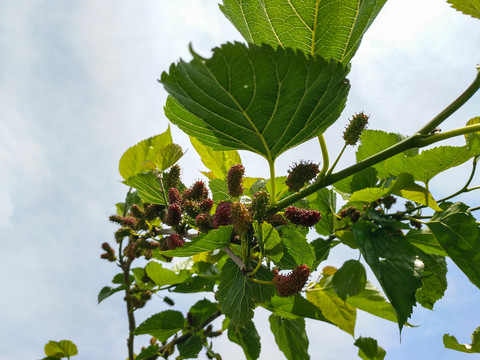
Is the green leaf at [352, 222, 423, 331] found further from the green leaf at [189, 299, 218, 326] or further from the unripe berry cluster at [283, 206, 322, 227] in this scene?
the green leaf at [189, 299, 218, 326]

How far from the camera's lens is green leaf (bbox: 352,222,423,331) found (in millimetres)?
1096

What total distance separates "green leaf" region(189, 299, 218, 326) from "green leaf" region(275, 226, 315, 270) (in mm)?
916

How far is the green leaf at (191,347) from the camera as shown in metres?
1.97

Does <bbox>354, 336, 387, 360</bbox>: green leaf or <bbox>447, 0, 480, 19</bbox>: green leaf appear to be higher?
<bbox>447, 0, 480, 19</bbox>: green leaf

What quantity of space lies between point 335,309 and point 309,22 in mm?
1266

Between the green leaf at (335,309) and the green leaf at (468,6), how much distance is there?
1174 mm

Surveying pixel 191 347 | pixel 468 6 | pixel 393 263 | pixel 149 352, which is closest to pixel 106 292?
pixel 149 352

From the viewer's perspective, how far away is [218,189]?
1400 mm

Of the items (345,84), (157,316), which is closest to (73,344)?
(157,316)

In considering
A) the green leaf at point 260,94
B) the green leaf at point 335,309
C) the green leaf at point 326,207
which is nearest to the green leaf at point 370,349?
the green leaf at point 335,309

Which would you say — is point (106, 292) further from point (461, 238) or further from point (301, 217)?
point (461, 238)

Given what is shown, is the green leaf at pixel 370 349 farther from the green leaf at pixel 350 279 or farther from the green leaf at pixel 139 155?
the green leaf at pixel 139 155

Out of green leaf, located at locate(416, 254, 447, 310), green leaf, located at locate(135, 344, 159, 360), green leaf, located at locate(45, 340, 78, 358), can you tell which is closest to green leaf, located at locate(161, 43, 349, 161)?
green leaf, located at locate(416, 254, 447, 310)

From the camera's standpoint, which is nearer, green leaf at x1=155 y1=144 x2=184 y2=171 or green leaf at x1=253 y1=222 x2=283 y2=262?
green leaf at x1=253 y1=222 x2=283 y2=262
